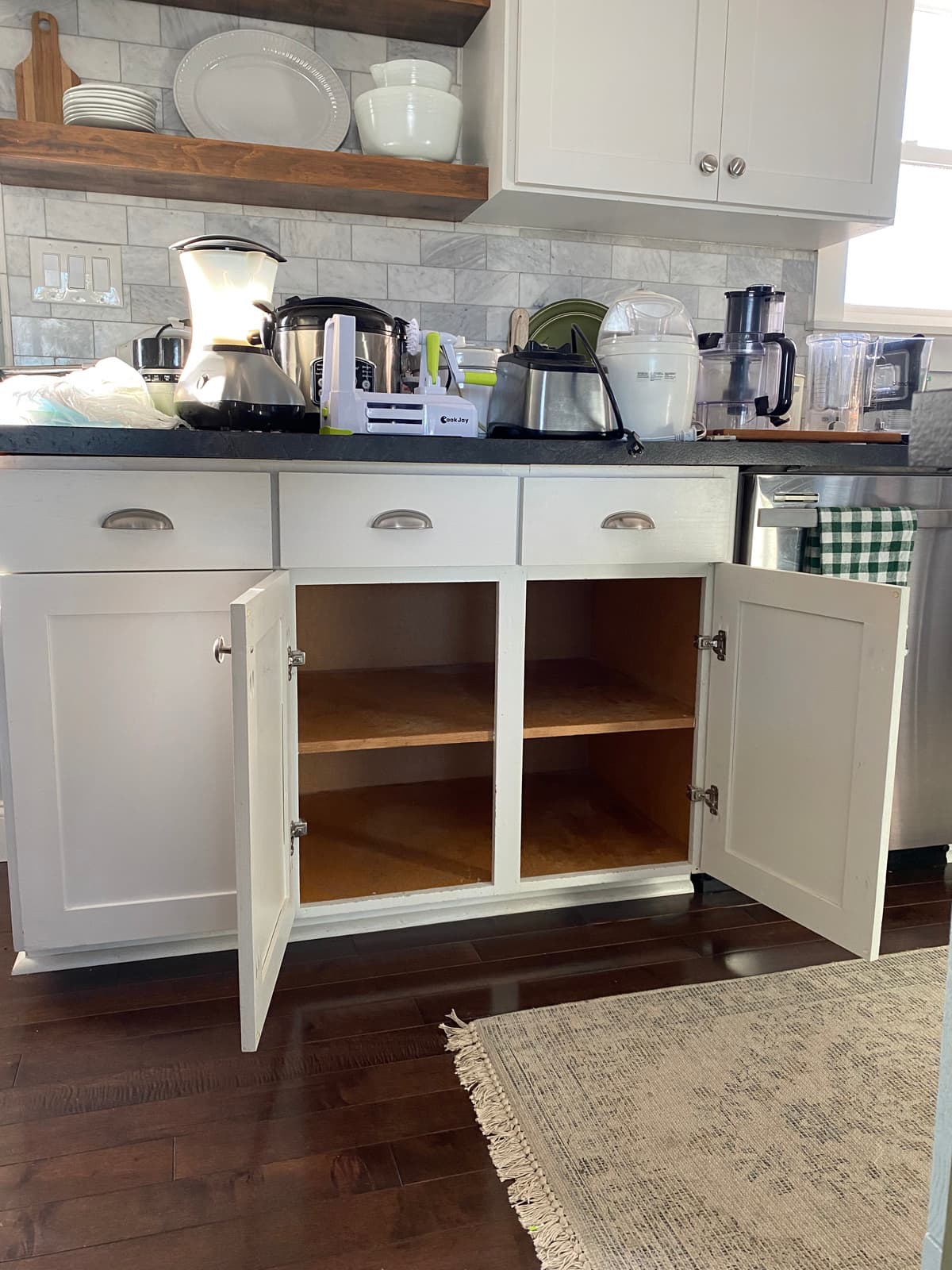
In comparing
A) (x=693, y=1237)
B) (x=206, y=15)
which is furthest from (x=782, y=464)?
(x=206, y=15)

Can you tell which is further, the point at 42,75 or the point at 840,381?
the point at 840,381

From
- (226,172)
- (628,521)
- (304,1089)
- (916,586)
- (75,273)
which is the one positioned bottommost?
(304,1089)

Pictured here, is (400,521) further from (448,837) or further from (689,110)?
(689,110)

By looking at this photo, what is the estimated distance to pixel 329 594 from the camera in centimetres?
225

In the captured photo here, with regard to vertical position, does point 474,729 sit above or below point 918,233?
below

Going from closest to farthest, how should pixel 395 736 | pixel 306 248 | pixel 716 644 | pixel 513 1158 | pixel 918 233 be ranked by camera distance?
1. pixel 513 1158
2. pixel 395 736
3. pixel 716 644
4. pixel 306 248
5. pixel 918 233

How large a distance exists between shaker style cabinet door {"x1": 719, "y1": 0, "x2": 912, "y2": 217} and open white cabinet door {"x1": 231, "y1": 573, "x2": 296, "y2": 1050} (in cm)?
162

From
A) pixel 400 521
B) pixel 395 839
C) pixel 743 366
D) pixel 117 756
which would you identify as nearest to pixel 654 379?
pixel 743 366

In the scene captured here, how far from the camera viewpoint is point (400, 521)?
63.2 inches

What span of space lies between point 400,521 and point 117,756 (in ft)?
2.03

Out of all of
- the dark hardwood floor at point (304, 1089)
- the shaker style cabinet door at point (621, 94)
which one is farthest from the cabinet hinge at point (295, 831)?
the shaker style cabinet door at point (621, 94)

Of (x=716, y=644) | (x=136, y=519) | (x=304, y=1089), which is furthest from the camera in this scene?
(x=716, y=644)

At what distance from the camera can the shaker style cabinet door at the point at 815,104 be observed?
217 centimetres

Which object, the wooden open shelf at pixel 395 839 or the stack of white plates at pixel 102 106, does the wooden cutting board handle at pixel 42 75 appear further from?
the wooden open shelf at pixel 395 839
